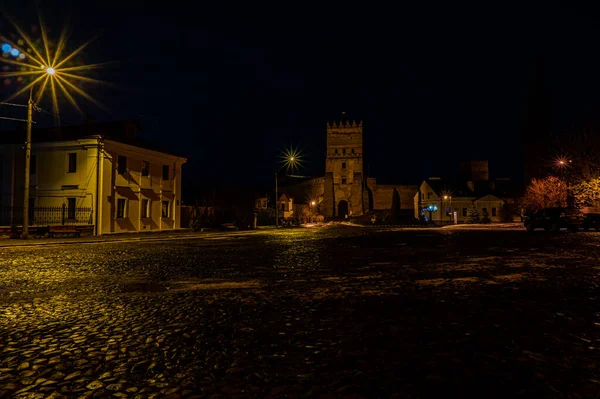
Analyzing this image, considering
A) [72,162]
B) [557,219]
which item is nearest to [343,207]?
[557,219]

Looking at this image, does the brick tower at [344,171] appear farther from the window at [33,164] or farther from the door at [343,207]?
the window at [33,164]

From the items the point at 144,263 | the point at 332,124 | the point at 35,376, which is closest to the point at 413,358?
the point at 35,376

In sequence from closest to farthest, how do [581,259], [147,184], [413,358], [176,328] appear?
1. [413,358]
2. [176,328]
3. [581,259]
4. [147,184]

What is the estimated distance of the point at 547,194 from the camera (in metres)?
54.4

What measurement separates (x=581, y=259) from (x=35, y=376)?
14656 millimetres

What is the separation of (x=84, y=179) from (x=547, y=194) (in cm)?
5237

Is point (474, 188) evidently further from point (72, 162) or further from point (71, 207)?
point (71, 207)

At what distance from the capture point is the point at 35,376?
384 cm

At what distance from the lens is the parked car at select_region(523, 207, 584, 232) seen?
104 ft

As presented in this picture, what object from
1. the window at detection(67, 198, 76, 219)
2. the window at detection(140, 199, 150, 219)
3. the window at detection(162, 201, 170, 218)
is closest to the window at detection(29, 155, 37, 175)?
the window at detection(67, 198, 76, 219)

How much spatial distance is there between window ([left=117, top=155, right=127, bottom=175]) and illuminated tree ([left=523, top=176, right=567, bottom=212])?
44370 millimetres

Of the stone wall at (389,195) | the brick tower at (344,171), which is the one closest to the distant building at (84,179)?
the brick tower at (344,171)

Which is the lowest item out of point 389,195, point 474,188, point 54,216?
point 54,216

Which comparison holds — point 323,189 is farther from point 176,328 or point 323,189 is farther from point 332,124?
point 176,328
